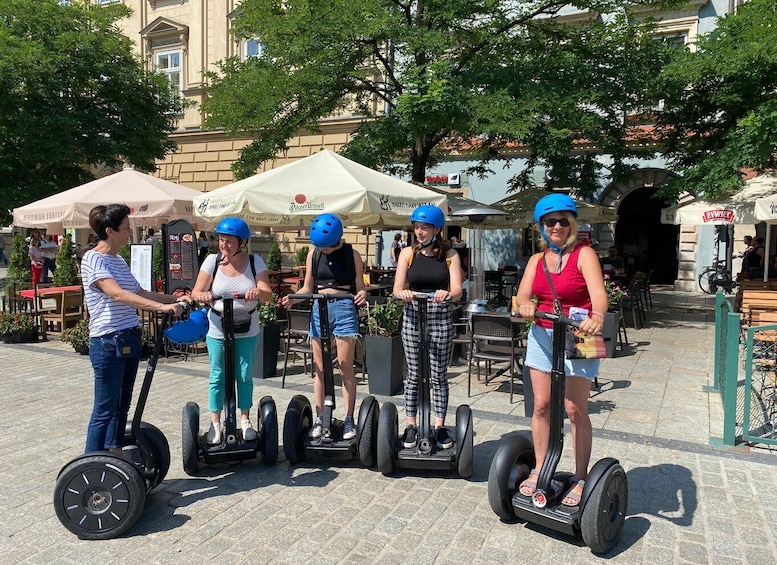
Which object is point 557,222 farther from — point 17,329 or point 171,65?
point 171,65

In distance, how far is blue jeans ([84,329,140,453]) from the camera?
338 cm

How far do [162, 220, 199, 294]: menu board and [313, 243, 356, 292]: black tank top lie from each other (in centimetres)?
354

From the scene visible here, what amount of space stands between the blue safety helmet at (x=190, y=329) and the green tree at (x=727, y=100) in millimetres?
8547

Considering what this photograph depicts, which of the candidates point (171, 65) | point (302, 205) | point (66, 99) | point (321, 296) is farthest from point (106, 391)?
point (171, 65)

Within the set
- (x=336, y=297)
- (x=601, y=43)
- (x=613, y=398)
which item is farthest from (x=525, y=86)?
(x=336, y=297)

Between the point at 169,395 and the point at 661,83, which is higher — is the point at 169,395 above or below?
below

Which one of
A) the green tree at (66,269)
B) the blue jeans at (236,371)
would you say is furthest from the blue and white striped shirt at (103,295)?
the green tree at (66,269)

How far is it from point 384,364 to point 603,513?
3.30 meters

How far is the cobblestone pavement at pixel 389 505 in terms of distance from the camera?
119 inches

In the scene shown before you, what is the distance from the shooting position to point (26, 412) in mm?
5402

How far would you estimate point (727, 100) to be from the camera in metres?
9.62

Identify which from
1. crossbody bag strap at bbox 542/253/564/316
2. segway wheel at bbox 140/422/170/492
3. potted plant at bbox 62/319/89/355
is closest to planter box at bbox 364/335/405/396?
segway wheel at bbox 140/422/170/492

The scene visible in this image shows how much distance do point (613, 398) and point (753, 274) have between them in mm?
8470

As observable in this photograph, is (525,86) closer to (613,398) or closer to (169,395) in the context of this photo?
(613,398)
